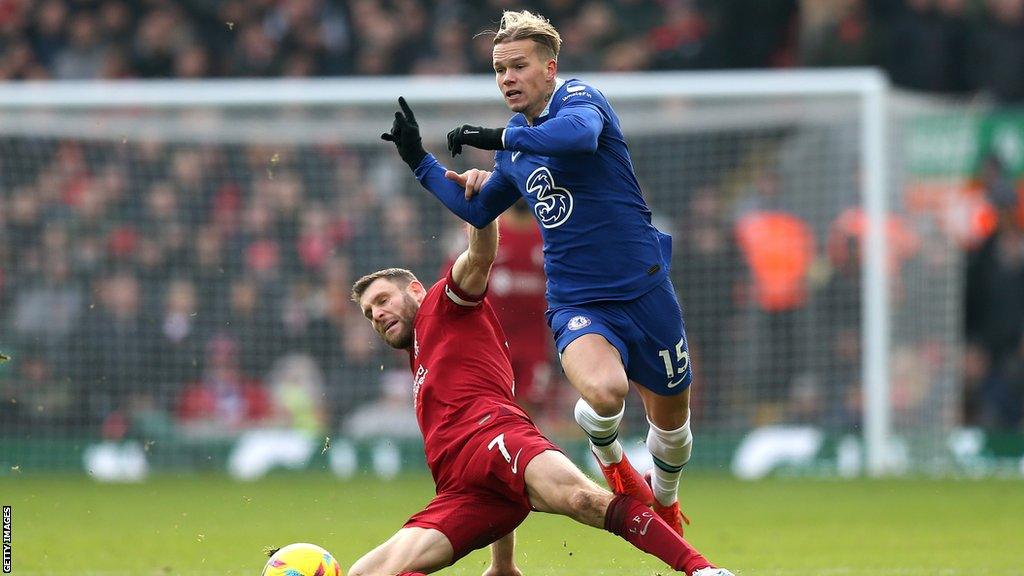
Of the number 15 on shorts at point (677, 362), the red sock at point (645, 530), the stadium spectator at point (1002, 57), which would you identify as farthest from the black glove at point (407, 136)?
the stadium spectator at point (1002, 57)

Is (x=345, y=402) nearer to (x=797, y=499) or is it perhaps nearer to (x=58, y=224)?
(x=58, y=224)

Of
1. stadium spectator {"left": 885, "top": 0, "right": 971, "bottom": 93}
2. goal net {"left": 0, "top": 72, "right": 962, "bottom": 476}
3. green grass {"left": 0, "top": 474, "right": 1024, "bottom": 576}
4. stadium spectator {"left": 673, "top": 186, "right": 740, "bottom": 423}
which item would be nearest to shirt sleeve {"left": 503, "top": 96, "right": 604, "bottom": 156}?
green grass {"left": 0, "top": 474, "right": 1024, "bottom": 576}

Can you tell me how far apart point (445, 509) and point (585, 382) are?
0.87 metres

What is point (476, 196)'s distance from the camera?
24.0 feet

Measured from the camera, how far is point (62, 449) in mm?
14922

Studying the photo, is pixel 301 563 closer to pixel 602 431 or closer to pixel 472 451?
pixel 472 451

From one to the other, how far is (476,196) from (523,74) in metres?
0.62

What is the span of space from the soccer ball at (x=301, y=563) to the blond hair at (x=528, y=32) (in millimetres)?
2518

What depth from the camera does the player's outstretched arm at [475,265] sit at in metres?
7.04

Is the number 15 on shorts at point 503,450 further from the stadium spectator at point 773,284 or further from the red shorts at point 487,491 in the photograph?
the stadium spectator at point 773,284

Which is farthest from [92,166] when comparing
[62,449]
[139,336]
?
[62,449]

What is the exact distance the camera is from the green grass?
8398mm

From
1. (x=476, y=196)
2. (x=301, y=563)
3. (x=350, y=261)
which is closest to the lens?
(x=301, y=563)

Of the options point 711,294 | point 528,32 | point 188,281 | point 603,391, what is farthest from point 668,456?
point 188,281
